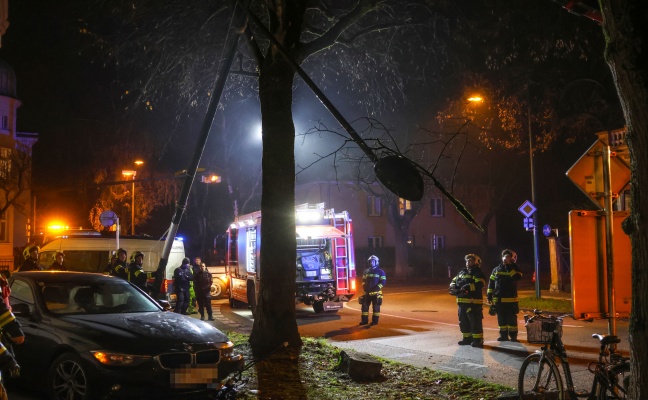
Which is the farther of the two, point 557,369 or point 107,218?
point 107,218

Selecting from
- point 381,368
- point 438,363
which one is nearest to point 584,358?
point 438,363

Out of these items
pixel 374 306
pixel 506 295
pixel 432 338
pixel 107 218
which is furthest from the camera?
pixel 107 218

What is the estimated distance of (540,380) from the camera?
7012 mm

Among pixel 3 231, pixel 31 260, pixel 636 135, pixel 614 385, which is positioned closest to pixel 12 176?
pixel 3 231

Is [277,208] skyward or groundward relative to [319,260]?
skyward

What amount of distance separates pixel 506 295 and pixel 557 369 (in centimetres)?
584

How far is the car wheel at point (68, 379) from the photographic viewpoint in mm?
6742

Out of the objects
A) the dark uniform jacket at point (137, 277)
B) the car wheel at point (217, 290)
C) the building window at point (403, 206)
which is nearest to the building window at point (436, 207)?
the building window at point (403, 206)

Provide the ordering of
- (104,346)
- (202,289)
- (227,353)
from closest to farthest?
1. (104,346)
2. (227,353)
3. (202,289)

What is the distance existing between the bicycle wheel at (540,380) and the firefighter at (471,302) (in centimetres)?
499

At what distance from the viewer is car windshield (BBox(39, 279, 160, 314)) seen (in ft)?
25.9

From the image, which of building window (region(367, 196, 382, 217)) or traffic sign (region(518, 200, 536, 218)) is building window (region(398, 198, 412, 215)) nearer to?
building window (region(367, 196, 382, 217))

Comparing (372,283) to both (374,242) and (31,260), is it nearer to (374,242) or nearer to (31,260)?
(31,260)

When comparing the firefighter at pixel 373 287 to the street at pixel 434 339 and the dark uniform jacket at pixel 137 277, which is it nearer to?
the street at pixel 434 339
